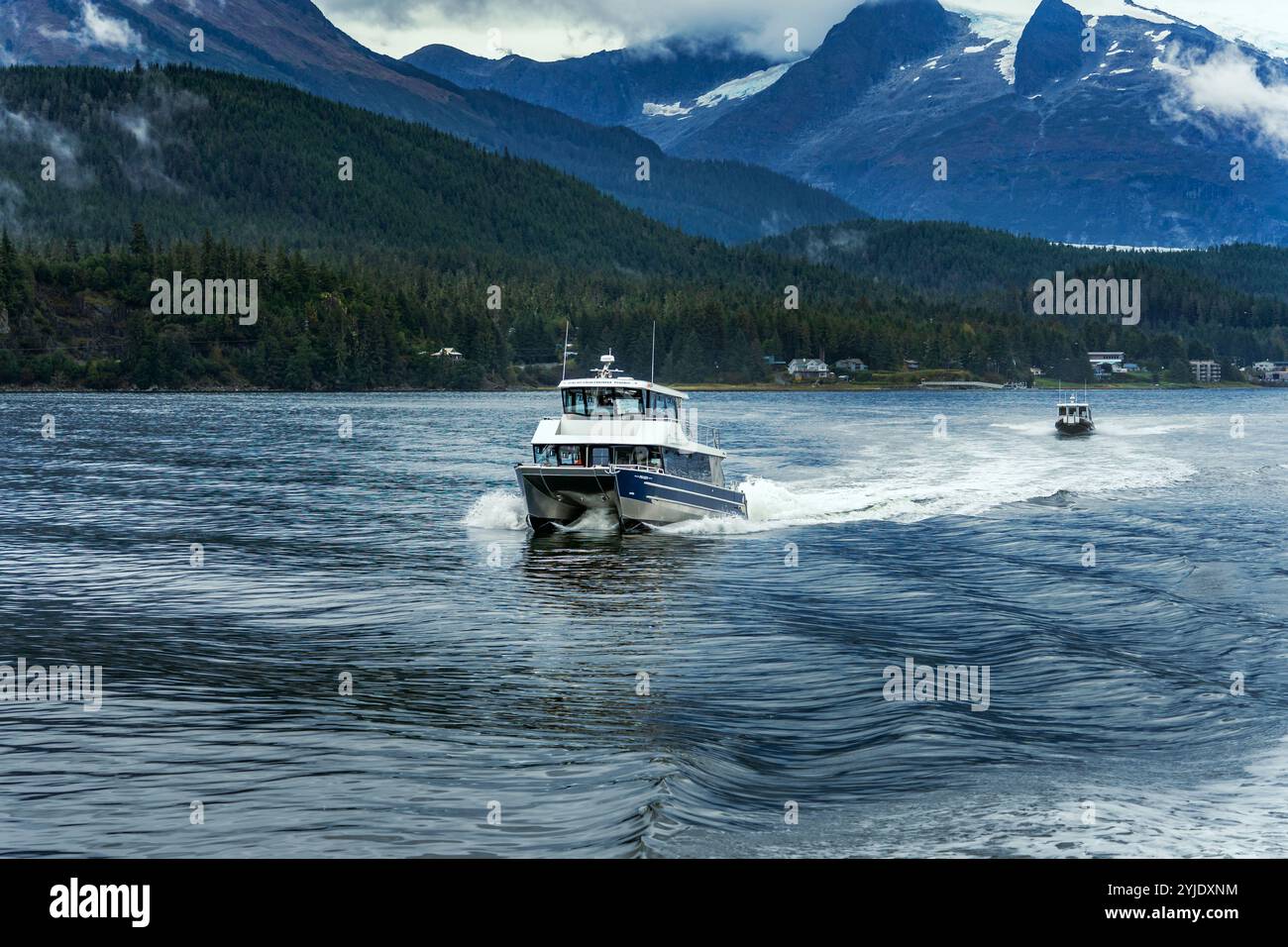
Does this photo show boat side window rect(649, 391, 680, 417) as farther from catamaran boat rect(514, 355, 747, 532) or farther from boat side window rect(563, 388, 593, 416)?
boat side window rect(563, 388, 593, 416)

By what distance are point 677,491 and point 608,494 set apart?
3719mm

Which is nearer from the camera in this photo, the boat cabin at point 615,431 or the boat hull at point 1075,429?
the boat cabin at point 615,431

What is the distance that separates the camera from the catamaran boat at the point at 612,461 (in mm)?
59094

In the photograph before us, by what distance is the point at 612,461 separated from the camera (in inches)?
2363

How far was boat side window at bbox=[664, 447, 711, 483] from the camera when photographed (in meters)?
61.3

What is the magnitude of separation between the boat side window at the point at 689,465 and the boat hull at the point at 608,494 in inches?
25.3

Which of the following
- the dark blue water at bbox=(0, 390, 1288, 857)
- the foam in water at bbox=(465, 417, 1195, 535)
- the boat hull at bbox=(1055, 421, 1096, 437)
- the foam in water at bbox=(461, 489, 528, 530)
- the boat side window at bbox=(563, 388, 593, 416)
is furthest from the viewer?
the boat hull at bbox=(1055, 421, 1096, 437)

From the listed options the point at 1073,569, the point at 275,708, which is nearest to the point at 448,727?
the point at 275,708

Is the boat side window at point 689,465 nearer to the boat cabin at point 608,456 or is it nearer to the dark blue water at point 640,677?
the boat cabin at point 608,456

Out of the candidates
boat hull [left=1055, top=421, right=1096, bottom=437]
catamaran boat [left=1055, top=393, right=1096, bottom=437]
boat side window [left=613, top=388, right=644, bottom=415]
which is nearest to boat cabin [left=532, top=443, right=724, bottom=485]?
boat side window [left=613, top=388, right=644, bottom=415]

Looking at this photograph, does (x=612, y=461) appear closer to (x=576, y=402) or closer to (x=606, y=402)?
(x=606, y=402)

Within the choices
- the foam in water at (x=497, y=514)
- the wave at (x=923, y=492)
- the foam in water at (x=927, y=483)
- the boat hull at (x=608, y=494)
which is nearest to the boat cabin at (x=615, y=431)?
the boat hull at (x=608, y=494)

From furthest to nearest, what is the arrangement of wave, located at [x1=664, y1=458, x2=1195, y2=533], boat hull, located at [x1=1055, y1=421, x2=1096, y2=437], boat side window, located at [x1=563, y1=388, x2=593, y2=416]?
boat hull, located at [x1=1055, y1=421, x2=1096, y2=437], wave, located at [x1=664, y1=458, x2=1195, y2=533], boat side window, located at [x1=563, y1=388, x2=593, y2=416]

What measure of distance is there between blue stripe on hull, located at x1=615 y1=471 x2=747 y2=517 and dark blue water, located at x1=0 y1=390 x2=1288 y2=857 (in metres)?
1.62
